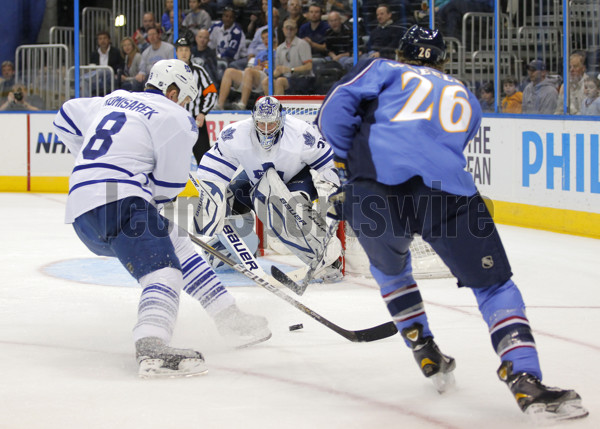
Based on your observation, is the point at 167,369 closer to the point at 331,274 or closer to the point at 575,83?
the point at 331,274

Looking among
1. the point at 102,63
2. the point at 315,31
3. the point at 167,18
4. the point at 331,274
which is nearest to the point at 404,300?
the point at 331,274

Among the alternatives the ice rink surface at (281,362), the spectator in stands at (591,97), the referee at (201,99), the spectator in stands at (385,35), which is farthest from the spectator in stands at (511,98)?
the referee at (201,99)

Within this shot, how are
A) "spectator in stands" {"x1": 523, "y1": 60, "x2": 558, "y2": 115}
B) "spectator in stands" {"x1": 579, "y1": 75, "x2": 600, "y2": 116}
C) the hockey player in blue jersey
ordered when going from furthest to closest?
"spectator in stands" {"x1": 523, "y1": 60, "x2": 558, "y2": 115}, "spectator in stands" {"x1": 579, "y1": 75, "x2": 600, "y2": 116}, the hockey player in blue jersey

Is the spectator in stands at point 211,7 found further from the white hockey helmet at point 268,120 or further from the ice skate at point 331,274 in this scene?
the ice skate at point 331,274

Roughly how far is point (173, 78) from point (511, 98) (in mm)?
4034

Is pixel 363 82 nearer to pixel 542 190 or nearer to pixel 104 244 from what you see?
pixel 104 244

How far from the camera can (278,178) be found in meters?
4.38

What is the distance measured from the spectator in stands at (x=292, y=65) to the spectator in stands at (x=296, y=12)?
0.03 metres

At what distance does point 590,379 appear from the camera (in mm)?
2623

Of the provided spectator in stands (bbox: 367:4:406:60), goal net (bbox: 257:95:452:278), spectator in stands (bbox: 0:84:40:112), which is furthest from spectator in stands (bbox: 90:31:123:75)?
goal net (bbox: 257:95:452:278)

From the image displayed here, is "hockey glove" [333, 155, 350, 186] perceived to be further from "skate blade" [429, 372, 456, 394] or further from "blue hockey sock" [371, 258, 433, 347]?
"skate blade" [429, 372, 456, 394]

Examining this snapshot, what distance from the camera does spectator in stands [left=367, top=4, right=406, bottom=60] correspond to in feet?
25.5

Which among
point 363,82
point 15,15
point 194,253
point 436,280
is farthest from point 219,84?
point 363,82

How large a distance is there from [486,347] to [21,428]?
1.60 metres
